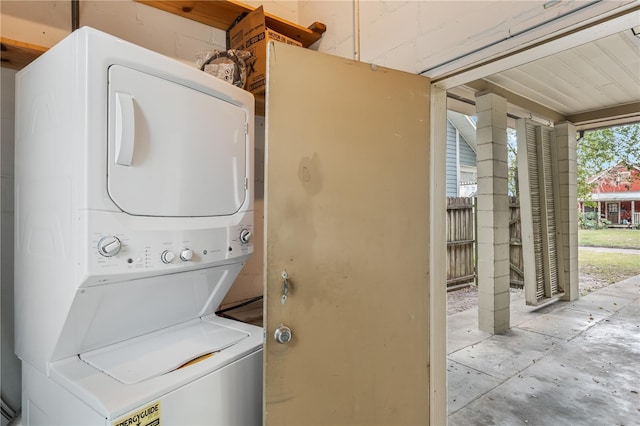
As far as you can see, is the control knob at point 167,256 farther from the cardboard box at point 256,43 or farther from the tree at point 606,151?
the tree at point 606,151

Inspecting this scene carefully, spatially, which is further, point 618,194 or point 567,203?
point 618,194

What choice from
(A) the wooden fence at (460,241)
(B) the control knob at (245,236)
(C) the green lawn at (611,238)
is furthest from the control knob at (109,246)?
(C) the green lawn at (611,238)

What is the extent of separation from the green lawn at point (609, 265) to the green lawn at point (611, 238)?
42.6 inches

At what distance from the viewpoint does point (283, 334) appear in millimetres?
1294

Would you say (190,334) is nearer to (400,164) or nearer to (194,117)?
(194,117)

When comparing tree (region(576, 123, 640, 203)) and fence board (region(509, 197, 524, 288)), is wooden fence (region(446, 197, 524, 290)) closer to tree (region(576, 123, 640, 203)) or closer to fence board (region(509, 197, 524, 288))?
fence board (region(509, 197, 524, 288))

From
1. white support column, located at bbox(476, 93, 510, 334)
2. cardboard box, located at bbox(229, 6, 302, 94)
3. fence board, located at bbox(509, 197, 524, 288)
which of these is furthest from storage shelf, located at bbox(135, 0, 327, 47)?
fence board, located at bbox(509, 197, 524, 288)

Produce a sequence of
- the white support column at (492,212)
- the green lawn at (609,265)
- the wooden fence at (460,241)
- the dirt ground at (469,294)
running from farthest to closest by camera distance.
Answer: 1. the green lawn at (609,265)
2. the wooden fence at (460,241)
3. the dirt ground at (469,294)
4. the white support column at (492,212)

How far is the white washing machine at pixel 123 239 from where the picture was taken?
1.06 meters

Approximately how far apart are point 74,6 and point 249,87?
2.92ft

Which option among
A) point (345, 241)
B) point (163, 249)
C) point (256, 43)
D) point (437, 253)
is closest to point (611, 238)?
point (437, 253)

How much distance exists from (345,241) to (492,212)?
3017 mm

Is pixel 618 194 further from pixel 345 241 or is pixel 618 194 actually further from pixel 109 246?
pixel 109 246

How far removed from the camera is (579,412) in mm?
2432
